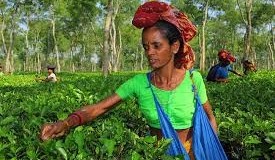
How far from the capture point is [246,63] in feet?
56.6

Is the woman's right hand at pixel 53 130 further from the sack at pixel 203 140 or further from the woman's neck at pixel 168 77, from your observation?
the sack at pixel 203 140

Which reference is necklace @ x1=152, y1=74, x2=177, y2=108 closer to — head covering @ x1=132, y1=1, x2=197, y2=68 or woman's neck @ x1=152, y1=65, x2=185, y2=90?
woman's neck @ x1=152, y1=65, x2=185, y2=90

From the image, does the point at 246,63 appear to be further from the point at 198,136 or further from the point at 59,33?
the point at 59,33

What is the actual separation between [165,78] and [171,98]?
0.56 feet

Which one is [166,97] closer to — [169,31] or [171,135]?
[171,135]

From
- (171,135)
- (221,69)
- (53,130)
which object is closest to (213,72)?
(221,69)

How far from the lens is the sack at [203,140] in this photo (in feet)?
10.1

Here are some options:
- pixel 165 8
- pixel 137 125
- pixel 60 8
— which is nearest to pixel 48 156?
pixel 165 8

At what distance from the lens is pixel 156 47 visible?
3.05m

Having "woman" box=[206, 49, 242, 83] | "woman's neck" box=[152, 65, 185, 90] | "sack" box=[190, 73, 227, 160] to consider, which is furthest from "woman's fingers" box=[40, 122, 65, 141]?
"woman" box=[206, 49, 242, 83]

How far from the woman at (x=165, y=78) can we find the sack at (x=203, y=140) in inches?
3.1

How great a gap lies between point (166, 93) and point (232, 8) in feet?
→ 181

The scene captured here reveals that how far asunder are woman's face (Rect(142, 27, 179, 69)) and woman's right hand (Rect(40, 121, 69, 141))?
0.75m

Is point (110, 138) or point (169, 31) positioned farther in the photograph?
point (169, 31)
